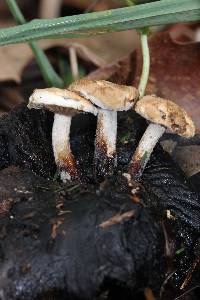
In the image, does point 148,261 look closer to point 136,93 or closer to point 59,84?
point 136,93

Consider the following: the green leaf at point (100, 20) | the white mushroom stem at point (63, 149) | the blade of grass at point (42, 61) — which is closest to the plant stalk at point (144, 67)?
the green leaf at point (100, 20)

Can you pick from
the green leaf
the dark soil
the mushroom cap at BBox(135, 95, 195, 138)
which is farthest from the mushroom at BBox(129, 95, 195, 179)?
the green leaf

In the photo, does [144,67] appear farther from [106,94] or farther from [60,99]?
[60,99]

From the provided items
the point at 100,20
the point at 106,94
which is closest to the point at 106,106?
the point at 106,94

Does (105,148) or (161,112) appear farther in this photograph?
(105,148)

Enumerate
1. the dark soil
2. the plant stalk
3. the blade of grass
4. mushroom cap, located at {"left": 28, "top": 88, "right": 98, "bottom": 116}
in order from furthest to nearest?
the blade of grass, the plant stalk, mushroom cap, located at {"left": 28, "top": 88, "right": 98, "bottom": 116}, the dark soil

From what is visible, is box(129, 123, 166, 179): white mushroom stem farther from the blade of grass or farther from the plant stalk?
the blade of grass
